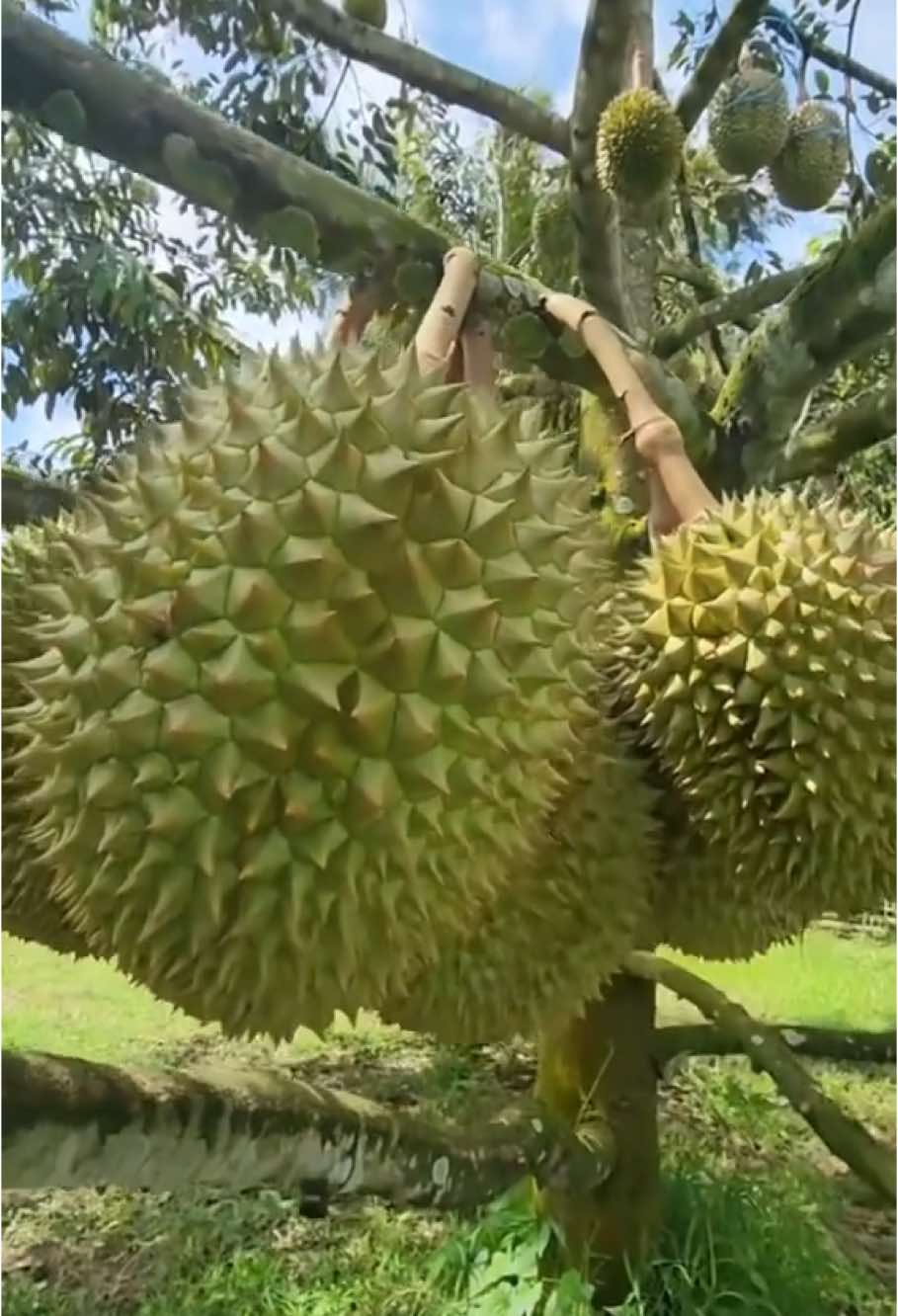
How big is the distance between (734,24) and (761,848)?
786 mm

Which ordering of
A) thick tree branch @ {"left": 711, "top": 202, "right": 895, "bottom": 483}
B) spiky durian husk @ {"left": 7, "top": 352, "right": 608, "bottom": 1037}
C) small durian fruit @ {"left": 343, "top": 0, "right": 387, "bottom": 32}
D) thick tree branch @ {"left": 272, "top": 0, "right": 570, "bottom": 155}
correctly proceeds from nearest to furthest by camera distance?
spiky durian husk @ {"left": 7, "top": 352, "right": 608, "bottom": 1037}, thick tree branch @ {"left": 711, "top": 202, "right": 895, "bottom": 483}, thick tree branch @ {"left": 272, "top": 0, "right": 570, "bottom": 155}, small durian fruit @ {"left": 343, "top": 0, "right": 387, "bottom": 32}

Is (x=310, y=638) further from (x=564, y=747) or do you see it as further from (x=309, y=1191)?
(x=309, y=1191)

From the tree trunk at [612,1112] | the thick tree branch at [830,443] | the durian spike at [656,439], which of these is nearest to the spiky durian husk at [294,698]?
the durian spike at [656,439]

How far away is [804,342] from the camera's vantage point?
29.2 inches

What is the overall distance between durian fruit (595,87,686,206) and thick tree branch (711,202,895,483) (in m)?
0.18

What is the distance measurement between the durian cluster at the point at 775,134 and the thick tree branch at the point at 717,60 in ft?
0.22

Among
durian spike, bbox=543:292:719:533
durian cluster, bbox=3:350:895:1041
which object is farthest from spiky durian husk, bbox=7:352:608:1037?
durian spike, bbox=543:292:719:533

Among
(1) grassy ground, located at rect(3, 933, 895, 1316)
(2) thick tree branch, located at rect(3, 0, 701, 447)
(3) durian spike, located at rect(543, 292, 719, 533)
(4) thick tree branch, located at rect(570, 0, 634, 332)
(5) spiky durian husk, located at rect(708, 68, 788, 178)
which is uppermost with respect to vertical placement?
(5) spiky durian husk, located at rect(708, 68, 788, 178)

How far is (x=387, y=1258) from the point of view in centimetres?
128

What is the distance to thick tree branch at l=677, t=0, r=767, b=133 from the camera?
1018 millimetres

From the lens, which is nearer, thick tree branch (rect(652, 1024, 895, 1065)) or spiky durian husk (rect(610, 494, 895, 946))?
spiky durian husk (rect(610, 494, 895, 946))

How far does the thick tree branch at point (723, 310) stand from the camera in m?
1.02

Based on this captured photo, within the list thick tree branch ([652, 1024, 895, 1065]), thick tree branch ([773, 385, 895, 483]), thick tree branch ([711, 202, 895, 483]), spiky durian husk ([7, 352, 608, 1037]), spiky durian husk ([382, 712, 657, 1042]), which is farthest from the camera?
thick tree branch ([652, 1024, 895, 1065])

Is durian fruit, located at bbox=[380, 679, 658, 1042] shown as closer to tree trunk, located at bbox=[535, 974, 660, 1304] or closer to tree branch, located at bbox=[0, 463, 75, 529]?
tree branch, located at bbox=[0, 463, 75, 529]
